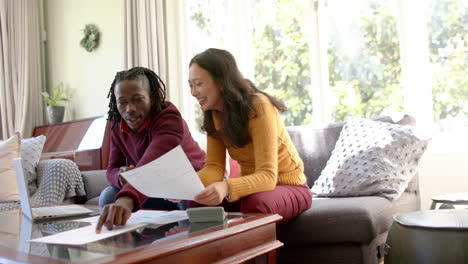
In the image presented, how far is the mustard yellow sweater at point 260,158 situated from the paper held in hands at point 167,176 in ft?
0.84

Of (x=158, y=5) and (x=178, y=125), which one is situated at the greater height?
Result: (x=158, y=5)

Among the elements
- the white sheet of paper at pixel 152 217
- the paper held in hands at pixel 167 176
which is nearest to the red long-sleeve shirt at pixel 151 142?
the white sheet of paper at pixel 152 217

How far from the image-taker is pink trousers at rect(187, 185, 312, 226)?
1.51 metres

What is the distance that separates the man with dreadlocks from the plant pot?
2.63 metres

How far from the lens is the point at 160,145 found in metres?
1.68

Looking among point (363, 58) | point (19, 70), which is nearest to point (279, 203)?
point (363, 58)

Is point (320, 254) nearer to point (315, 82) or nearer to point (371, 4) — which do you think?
point (315, 82)

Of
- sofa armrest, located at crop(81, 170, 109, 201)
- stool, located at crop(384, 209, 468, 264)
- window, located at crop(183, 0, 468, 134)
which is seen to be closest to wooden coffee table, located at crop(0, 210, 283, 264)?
stool, located at crop(384, 209, 468, 264)

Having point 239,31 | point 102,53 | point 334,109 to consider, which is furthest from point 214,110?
point 102,53

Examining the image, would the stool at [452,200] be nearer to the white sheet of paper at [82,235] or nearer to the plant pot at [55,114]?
the white sheet of paper at [82,235]

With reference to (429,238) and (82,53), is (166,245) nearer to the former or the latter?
(429,238)

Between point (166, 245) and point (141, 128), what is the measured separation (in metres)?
0.94

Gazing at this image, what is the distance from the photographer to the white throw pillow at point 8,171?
Answer: 8.49 ft

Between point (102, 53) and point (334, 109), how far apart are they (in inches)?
87.6
